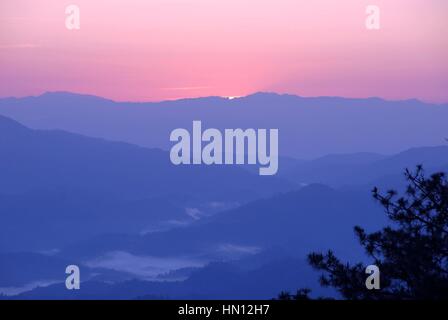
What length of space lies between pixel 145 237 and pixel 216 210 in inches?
41.3

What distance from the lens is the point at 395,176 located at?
10.3 metres

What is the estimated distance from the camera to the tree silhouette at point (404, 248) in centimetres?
615

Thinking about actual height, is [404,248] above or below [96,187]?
below

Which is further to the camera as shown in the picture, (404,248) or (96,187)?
(96,187)

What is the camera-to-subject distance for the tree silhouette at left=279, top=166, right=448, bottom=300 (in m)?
6.15

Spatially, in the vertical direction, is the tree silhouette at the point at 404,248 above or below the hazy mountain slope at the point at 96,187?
below

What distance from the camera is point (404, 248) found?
636 centimetres
